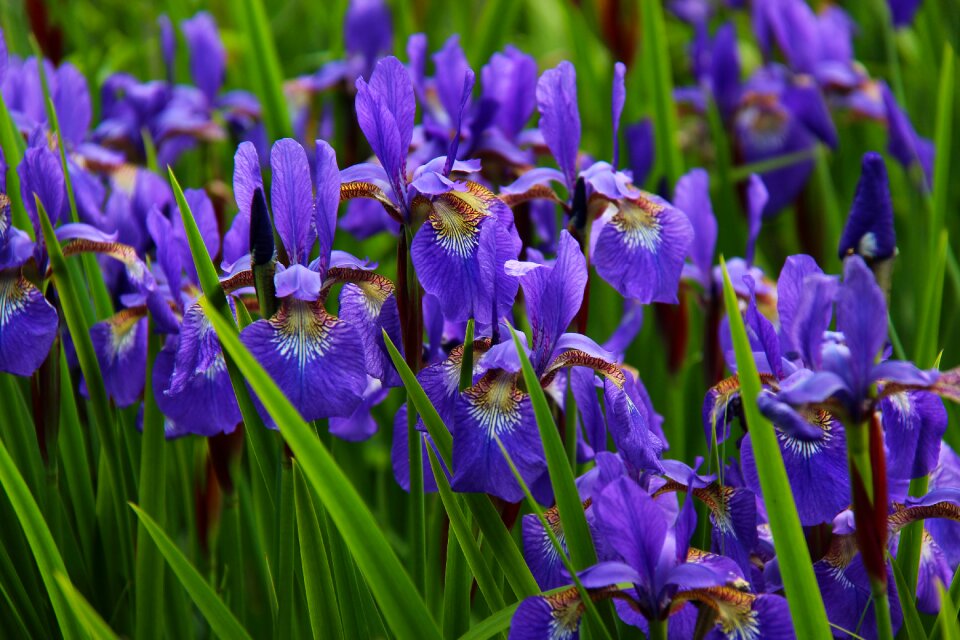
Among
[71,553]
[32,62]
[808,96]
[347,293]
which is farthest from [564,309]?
[808,96]

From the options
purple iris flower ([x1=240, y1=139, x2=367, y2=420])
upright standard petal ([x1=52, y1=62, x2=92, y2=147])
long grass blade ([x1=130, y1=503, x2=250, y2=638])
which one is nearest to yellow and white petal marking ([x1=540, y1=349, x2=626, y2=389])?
purple iris flower ([x1=240, y1=139, x2=367, y2=420])

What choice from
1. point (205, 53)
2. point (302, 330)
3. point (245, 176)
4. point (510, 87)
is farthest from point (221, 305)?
point (205, 53)

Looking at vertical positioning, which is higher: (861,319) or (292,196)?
(292,196)

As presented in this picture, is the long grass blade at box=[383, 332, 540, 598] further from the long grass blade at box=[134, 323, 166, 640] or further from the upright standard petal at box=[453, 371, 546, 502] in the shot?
the long grass blade at box=[134, 323, 166, 640]

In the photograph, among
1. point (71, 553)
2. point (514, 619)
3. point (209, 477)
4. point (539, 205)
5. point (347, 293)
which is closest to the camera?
point (514, 619)

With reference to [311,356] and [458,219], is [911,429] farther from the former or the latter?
[311,356]

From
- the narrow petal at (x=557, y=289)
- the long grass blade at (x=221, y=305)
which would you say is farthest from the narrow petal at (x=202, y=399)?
the narrow petal at (x=557, y=289)

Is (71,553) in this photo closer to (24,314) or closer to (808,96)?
(24,314)
